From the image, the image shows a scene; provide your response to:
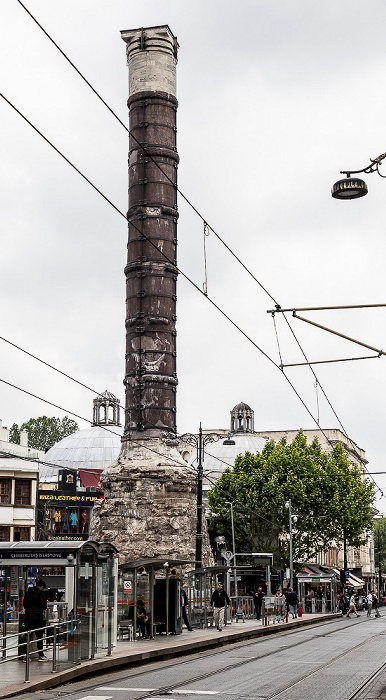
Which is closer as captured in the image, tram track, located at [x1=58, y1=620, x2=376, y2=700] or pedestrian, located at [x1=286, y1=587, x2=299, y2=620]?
tram track, located at [x1=58, y1=620, x2=376, y2=700]

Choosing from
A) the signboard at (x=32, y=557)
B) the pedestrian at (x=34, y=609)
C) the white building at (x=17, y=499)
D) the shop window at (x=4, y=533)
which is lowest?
the pedestrian at (x=34, y=609)

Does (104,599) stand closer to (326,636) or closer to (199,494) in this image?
(326,636)

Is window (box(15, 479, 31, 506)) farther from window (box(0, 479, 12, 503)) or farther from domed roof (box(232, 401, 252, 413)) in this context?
domed roof (box(232, 401, 252, 413))

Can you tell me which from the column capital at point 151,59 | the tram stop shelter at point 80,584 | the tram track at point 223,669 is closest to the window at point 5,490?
the column capital at point 151,59

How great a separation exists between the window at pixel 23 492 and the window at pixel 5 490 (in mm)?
643

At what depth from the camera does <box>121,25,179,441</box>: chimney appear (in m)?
41.4

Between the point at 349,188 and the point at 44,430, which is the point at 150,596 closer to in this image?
the point at 349,188

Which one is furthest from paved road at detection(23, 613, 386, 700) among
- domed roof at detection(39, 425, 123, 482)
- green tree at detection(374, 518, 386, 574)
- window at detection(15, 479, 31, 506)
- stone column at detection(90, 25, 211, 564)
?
green tree at detection(374, 518, 386, 574)

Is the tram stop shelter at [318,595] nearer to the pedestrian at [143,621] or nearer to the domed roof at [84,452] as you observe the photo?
the pedestrian at [143,621]

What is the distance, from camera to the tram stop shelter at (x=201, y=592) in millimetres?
31797

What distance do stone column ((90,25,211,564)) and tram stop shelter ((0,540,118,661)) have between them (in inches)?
724

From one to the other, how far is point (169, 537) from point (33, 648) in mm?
22843

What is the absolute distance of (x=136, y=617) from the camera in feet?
86.8

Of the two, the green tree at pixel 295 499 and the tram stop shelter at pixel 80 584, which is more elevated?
the green tree at pixel 295 499
